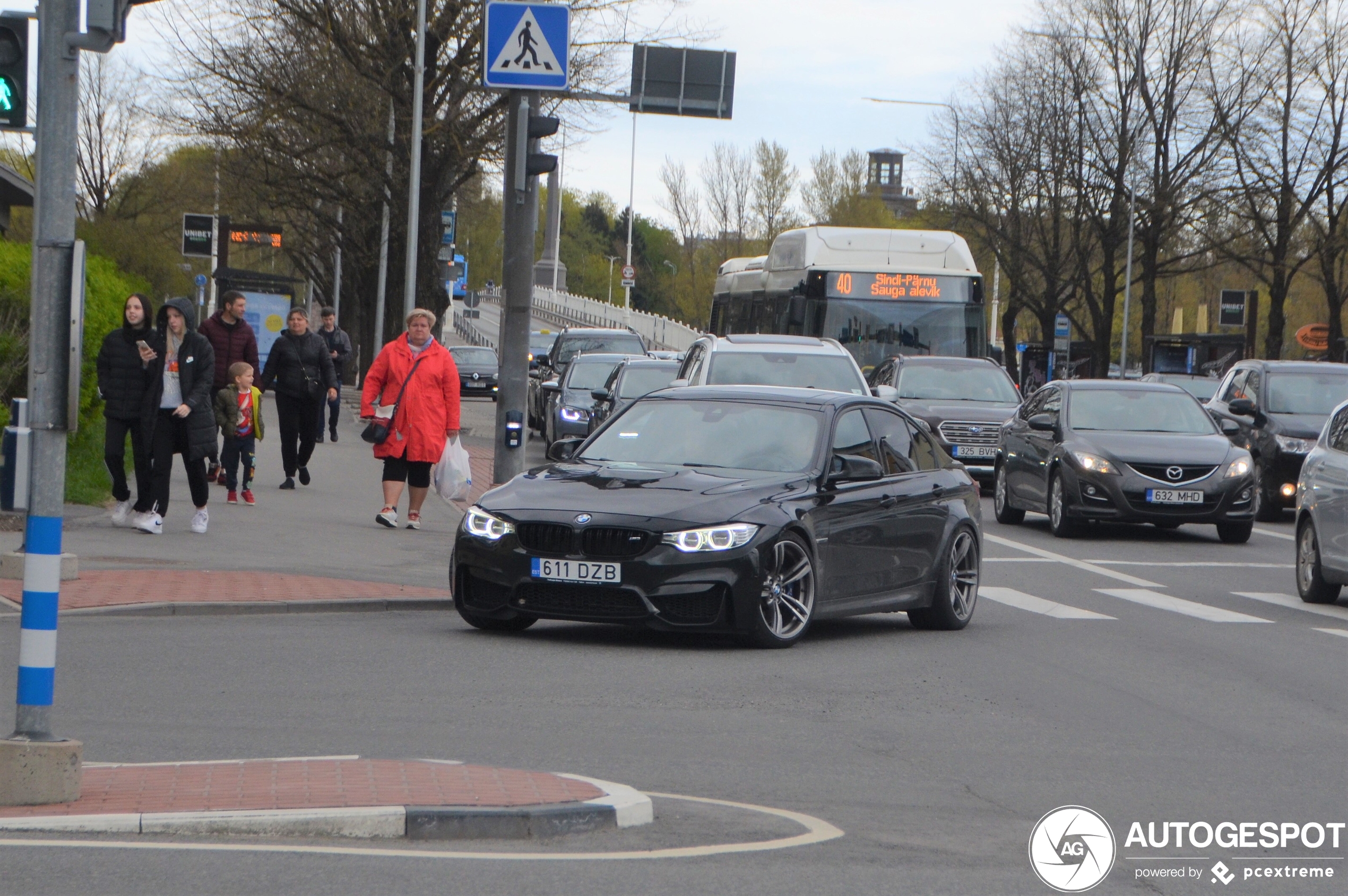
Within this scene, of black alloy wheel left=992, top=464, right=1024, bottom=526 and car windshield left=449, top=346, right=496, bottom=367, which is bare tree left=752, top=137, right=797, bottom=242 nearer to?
car windshield left=449, top=346, right=496, bottom=367

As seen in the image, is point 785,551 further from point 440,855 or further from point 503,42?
point 503,42

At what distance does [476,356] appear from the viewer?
56.5 metres

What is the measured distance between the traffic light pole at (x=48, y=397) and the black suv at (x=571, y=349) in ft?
95.6

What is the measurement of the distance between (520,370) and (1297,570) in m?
6.53

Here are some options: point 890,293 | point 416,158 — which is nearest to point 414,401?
point 890,293

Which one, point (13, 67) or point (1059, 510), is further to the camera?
point (1059, 510)

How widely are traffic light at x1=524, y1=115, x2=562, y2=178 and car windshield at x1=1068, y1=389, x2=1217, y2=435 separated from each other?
707 cm

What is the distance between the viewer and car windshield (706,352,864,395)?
19.4m

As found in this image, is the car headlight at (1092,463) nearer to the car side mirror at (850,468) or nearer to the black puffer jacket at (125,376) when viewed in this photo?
the car side mirror at (850,468)

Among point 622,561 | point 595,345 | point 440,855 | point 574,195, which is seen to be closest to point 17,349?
point 622,561

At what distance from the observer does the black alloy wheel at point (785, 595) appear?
409 inches

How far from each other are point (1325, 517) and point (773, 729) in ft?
24.8

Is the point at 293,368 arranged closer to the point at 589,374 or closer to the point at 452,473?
the point at 452,473

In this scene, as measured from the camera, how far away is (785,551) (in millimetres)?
10531
